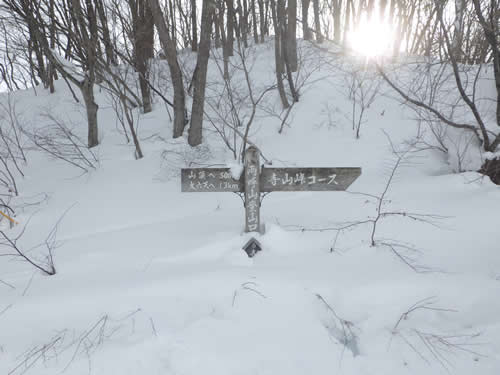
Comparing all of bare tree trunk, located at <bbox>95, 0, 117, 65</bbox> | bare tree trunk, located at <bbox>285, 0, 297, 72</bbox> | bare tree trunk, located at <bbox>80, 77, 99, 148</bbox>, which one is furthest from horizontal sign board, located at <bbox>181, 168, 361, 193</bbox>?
bare tree trunk, located at <bbox>95, 0, 117, 65</bbox>

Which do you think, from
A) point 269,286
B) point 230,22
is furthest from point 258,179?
point 230,22

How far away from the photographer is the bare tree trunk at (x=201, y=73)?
454 cm

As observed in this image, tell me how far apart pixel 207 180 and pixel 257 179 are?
44 centimetres

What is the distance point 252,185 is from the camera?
85.2 inches

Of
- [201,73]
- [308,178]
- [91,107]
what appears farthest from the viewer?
[91,107]

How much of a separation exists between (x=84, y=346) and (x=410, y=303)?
2.13 meters

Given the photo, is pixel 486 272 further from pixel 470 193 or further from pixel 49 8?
pixel 49 8

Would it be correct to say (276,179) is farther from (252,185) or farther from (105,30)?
(105,30)

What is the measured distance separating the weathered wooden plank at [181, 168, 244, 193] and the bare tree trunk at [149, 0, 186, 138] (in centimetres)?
379

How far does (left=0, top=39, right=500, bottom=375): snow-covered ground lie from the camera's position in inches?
55.9

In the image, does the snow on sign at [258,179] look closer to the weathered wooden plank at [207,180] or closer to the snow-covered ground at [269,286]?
the weathered wooden plank at [207,180]

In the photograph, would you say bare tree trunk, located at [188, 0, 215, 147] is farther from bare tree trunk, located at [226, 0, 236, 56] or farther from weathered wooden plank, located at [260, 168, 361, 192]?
bare tree trunk, located at [226, 0, 236, 56]

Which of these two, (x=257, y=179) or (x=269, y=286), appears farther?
(x=257, y=179)

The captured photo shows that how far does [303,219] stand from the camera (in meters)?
2.81
